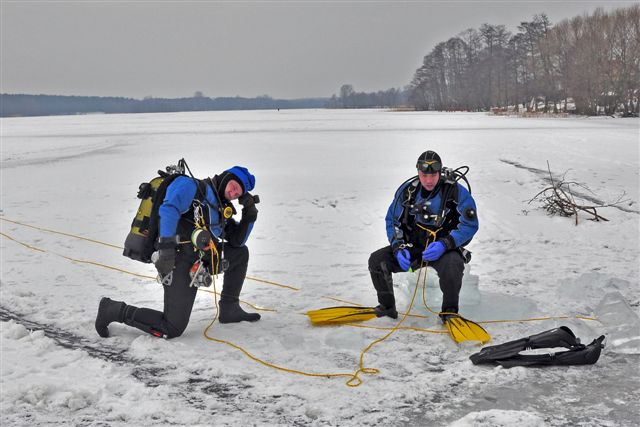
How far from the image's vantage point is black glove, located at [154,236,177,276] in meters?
3.90

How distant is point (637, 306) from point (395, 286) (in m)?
2.08


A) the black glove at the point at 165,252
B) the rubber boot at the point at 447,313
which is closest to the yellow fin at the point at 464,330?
the rubber boot at the point at 447,313

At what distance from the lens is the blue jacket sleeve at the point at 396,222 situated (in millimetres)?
4547

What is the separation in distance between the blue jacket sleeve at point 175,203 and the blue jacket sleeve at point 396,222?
162cm

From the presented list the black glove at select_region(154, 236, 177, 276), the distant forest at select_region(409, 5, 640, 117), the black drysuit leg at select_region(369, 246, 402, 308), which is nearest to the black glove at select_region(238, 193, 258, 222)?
the black glove at select_region(154, 236, 177, 276)

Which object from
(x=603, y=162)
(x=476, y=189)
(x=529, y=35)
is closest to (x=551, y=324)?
(x=476, y=189)

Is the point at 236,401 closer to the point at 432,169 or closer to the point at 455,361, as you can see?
the point at 455,361

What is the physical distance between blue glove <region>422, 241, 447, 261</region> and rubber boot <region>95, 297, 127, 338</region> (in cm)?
231

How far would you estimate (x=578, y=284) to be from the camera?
5355 mm

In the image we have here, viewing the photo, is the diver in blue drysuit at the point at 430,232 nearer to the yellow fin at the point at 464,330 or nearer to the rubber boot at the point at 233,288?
the yellow fin at the point at 464,330

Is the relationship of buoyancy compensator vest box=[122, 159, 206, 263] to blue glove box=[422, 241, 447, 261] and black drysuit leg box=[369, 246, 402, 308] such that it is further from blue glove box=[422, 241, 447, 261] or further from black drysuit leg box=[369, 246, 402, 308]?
blue glove box=[422, 241, 447, 261]

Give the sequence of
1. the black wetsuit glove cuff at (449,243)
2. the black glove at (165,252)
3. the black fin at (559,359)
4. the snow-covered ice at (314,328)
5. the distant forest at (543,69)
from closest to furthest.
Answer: the snow-covered ice at (314,328) < the black fin at (559,359) < the black glove at (165,252) < the black wetsuit glove cuff at (449,243) < the distant forest at (543,69)

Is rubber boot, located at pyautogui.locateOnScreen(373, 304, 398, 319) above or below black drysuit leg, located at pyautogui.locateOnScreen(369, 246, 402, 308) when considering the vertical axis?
below

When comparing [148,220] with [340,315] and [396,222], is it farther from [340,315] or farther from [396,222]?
[396,222]
